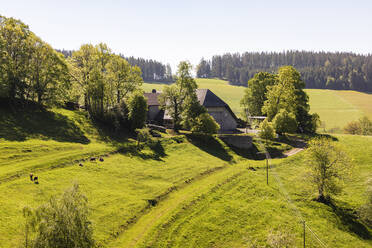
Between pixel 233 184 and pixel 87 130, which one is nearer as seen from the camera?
pixel 233 184

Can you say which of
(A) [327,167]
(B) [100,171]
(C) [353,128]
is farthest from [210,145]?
(C) [353,128]

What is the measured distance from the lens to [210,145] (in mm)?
55062

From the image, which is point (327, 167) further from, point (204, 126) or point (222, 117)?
point (222, 117)

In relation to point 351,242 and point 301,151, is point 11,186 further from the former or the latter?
point 301,151

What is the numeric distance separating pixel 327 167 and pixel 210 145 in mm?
24072

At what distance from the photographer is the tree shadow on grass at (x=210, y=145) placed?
51.3 metres

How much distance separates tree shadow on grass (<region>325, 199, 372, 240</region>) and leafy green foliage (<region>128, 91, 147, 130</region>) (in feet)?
124

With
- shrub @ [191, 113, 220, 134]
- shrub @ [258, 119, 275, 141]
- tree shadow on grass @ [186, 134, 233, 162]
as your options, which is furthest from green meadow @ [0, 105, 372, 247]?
shrub @ [258, 119, 275, 141]

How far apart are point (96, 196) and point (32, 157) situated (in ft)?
44.0

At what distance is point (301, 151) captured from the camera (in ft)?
180

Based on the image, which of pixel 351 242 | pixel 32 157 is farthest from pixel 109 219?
pixel 351 242

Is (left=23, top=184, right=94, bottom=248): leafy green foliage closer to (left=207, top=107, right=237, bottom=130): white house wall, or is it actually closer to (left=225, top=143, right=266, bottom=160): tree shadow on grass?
(left=225, top=143, right=266, bottom=160): tree shadow on grass

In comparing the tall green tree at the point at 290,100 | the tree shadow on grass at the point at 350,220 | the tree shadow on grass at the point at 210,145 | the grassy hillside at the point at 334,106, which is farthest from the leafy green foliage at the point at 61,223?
the grassy hillside at the point at 334,106

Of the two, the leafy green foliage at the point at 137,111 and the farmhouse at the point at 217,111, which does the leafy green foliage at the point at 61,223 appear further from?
the farmhouse at the point at 217,111
